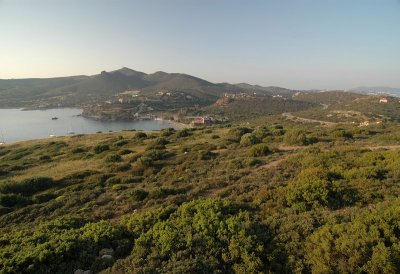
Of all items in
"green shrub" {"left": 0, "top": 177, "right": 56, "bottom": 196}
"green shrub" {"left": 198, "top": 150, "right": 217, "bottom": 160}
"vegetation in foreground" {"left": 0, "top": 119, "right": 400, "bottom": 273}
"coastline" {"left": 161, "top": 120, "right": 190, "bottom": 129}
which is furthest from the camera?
"coastline" {"left": 161, "top": 120, "right": 190, "bottom": 129}

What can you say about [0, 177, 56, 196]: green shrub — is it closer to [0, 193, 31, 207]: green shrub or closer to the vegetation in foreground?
the vegetation in foreground

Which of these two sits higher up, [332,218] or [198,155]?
[332,218]

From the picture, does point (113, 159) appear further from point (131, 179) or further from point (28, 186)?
point (131, 179)

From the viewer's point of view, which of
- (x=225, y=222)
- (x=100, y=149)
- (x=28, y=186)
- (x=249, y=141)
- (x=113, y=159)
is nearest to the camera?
(x=225, y=222)

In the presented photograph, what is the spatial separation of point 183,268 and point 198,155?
47.9ft

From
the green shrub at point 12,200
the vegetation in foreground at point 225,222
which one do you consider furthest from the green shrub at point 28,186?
the green shrub at point 12,200

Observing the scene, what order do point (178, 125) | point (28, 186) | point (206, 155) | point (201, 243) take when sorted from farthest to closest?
point (178, 125) < point (206, 155) < point (28, 186) < point (201, 243)

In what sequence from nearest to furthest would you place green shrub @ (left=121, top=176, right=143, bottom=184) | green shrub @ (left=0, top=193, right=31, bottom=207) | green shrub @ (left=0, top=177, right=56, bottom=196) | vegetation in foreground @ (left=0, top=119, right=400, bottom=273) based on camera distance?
vegetation in foreground @ (left=0, top=119, right=400, bottom=273) < green shrub @ (left=0, top=193, right=31, bottom=207) < green shrub @ (left=121, top=176, right=143, bottom=184) < green shrub @ (left=0, top=177, right=56, bottom=196)

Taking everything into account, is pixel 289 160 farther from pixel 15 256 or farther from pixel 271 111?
pixel 271 111

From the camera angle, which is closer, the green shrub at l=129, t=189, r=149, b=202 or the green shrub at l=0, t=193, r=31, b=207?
the green shrub at l=129, t=189, r=149, b=202

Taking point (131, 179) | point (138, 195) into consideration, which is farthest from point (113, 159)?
point (138, 195)

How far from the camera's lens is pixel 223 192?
38.3 feet

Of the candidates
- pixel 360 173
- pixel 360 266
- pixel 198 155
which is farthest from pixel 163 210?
pixel 198 155

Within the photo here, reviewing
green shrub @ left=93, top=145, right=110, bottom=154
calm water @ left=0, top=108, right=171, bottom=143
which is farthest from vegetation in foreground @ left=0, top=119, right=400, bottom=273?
calm water @ left=0, top=108, right=171, bottom=143
